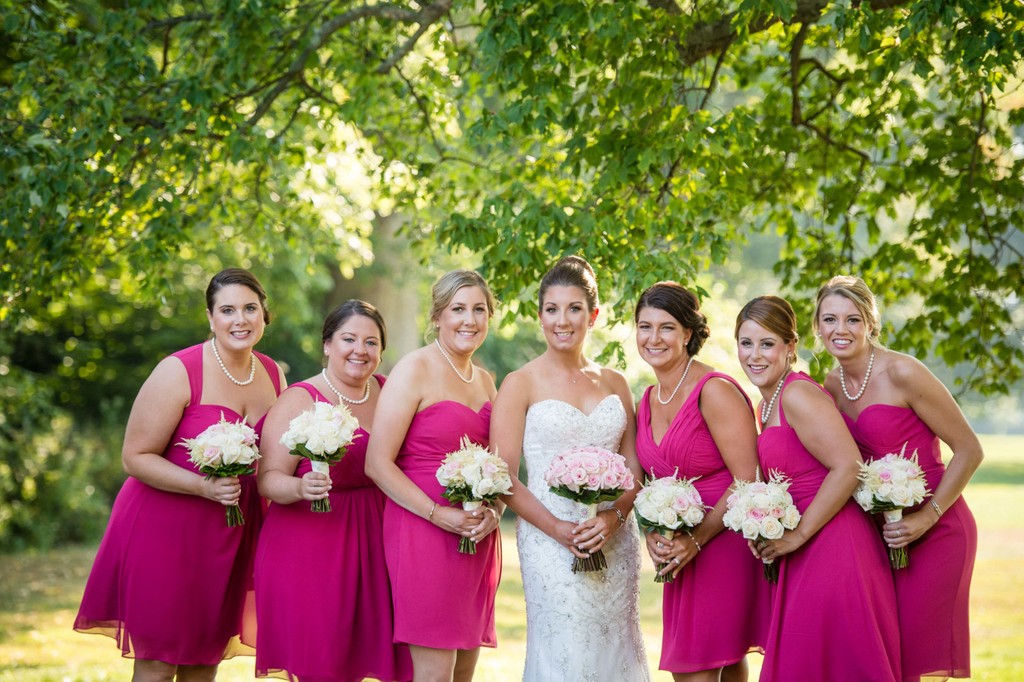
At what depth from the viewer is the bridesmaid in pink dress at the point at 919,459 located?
5012 mm

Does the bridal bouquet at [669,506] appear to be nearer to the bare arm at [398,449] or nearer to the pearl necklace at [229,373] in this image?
the bare arm at [398,449]

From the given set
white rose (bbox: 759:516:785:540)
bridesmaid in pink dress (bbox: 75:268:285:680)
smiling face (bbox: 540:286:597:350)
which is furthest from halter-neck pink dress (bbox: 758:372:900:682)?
bridesmaid in pink dress (bbox: 75:268:285:680)

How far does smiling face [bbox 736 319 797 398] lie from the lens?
517 cm

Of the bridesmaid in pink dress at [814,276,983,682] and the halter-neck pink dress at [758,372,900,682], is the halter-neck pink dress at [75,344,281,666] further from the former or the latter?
the bridesmaid in pink dress at [814,276,983,682]

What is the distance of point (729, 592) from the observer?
5.17 m

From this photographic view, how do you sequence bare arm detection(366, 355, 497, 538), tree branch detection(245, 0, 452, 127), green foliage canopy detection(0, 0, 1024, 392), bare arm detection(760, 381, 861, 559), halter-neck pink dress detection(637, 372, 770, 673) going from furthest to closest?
1. tree branch detection(245, 0, 452, 127)
2. green foliage canopy detection(0, 0, 1024, 392)
3. bare arm detection(366, 355, 497, 538)
4. halter-neck pink dress detection(637, 372, 770, 673)
5. bare arm detection(760, 381, 861, 559)

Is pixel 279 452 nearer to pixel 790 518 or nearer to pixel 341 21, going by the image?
pixel 790 518

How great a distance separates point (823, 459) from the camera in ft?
16.3

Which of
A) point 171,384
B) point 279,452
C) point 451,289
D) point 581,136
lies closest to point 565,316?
point 451,289

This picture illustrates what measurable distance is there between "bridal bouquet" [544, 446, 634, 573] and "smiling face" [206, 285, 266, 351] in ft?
6.15

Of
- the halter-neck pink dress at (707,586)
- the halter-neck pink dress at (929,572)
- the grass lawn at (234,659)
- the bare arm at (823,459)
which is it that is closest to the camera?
the bare arm at (823,459)

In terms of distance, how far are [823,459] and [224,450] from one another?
2922 millimetres

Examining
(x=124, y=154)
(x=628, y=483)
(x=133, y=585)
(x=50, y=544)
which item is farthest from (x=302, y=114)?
(x=50, y=544)

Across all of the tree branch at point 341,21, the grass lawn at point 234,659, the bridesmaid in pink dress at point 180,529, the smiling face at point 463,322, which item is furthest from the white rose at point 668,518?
the grass lawn at point 234,659
